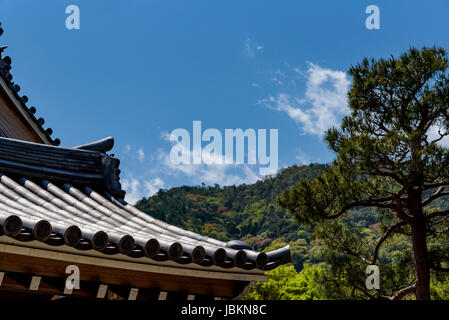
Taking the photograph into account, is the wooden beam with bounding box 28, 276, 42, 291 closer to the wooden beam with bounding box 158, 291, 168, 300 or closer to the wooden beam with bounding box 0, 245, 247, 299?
the wooden beam with bounding box 0, 245, 247, 299

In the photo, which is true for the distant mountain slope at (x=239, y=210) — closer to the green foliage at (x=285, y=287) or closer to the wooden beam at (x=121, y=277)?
the green foliage at (x=285, y=287)

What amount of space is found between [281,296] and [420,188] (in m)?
9.35

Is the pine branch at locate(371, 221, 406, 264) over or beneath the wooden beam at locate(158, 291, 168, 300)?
over

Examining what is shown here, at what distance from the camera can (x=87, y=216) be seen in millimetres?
4008

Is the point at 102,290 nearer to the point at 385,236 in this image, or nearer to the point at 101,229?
the point at 101,229

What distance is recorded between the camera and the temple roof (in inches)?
118

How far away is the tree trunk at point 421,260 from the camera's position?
10.5 m

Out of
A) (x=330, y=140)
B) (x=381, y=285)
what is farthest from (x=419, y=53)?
(x=381, y=285)

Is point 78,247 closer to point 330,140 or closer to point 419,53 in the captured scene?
point 330,140

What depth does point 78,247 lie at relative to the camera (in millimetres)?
3012

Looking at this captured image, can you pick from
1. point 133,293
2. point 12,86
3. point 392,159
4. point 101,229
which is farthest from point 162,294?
point 392,159

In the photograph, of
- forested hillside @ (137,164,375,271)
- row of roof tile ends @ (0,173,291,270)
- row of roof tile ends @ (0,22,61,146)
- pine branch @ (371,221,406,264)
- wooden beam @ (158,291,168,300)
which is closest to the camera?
row of roof tile ends @ (0,173,291,270)

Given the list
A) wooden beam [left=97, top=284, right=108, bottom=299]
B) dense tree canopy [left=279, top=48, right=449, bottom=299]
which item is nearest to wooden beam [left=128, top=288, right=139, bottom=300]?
wooden beam [left=97, top=284, right=108, bottom=299]
